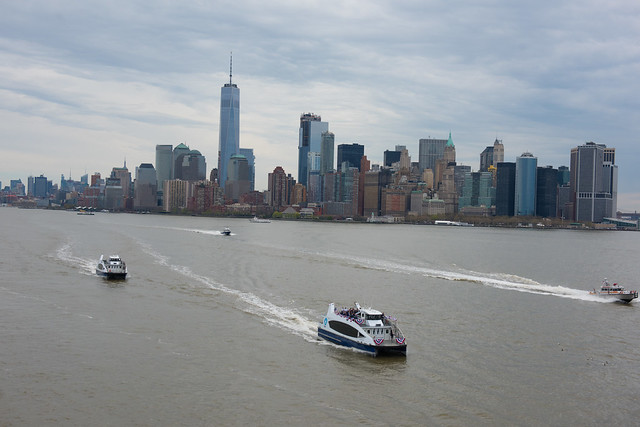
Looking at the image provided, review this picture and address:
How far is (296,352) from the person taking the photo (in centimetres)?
3631

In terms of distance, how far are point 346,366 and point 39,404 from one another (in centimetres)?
1568

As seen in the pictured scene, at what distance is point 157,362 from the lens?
3322 centimetres

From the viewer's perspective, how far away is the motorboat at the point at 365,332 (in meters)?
36.0

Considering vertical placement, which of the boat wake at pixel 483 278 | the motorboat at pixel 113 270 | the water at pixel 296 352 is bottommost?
the water at pixel 296 352

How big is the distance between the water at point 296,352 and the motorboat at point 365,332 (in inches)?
36.4

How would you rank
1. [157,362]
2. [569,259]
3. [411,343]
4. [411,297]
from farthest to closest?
1. [569,259]
2. [411,297]
3. [411,343]
4. [157,362]

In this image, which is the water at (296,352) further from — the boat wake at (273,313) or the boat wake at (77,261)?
A: the boat wake at (77,261)

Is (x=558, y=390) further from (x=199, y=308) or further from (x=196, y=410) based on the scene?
(x=199, y=308)

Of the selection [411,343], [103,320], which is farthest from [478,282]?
[103,320]

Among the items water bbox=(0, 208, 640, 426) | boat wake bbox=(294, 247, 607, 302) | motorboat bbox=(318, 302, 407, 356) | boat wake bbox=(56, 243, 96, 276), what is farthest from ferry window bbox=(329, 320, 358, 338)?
boat wake bbox=(56, 243, 96, 276)

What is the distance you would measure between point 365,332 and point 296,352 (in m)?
4.33

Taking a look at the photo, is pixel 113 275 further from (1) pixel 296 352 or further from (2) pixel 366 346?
(2) pixel 366 346

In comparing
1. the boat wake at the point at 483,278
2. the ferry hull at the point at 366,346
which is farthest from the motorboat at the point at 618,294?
the ferry hull at the point at 366,346

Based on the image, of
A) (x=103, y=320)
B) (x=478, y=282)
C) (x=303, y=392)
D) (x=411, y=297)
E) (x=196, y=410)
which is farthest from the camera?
(x=478, y=282)
